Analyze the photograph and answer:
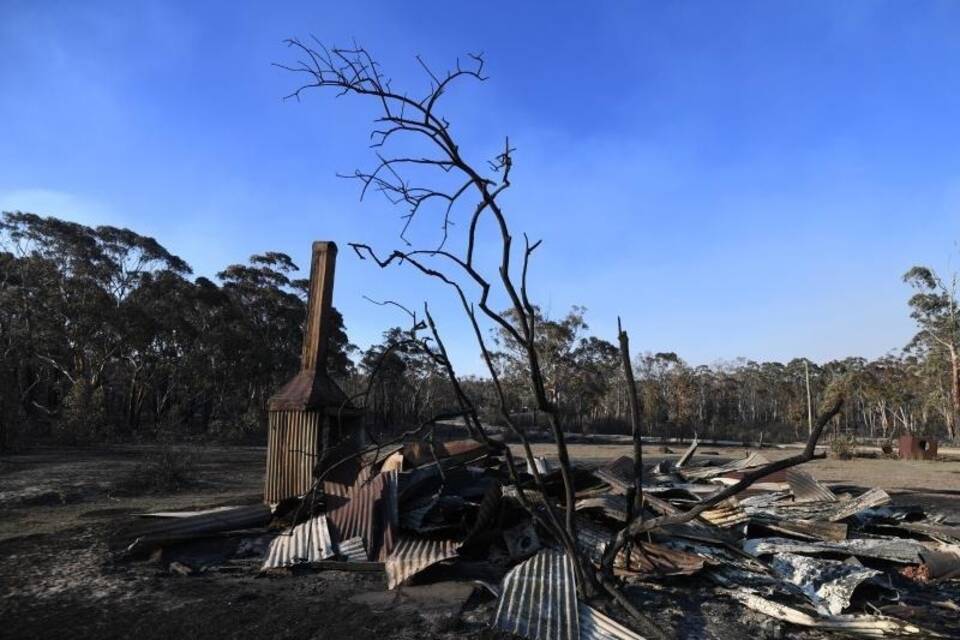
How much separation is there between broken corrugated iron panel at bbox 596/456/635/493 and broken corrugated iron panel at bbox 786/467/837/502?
1997mm

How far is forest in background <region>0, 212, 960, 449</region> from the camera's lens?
96.9 feet

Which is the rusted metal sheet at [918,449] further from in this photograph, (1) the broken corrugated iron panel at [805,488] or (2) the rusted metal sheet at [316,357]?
(2) the rusted metal sheet at [316,357]

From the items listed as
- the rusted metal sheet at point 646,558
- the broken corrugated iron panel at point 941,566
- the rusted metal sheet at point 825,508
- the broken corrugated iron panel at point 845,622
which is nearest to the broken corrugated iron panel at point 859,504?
the rusted metal sheet at point 825,508

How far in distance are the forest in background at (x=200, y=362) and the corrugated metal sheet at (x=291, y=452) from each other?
8.85 metres

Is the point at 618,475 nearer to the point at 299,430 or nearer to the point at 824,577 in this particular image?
the point at 824,577

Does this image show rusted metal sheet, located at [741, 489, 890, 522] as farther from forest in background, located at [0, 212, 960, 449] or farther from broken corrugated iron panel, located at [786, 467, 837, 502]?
forest in background, located at [0, 212, 960, 449]

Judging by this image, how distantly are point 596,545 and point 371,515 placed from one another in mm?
2164

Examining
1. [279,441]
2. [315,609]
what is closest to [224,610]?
[315,609]

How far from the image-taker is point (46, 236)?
32.1 m

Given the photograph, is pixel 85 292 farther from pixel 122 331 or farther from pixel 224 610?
pixel 224 610

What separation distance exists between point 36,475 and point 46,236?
2301 centimetres

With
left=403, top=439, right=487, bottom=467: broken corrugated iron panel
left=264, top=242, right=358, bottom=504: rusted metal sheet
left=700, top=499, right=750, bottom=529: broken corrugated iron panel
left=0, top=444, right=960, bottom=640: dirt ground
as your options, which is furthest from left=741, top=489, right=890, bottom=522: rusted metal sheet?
left=264, top=242, right=358, bottom=504: rusted metal sheet

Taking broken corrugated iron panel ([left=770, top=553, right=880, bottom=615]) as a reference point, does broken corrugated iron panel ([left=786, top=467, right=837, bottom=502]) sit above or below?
above

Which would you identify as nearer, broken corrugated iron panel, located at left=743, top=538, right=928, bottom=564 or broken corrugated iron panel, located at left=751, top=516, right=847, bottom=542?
broken corrugated iron panel, located at left=743, top=538, right=928, bottom=564
